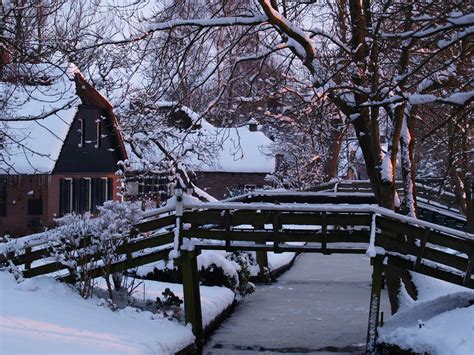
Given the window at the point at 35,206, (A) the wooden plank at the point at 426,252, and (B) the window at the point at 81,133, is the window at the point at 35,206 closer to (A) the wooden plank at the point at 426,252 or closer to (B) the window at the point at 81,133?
(B) the window at the point at 81,133

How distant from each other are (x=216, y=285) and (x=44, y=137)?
49.0ft

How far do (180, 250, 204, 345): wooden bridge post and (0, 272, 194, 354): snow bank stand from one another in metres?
0.53

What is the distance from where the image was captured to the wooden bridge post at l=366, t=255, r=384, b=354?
45.7 ft

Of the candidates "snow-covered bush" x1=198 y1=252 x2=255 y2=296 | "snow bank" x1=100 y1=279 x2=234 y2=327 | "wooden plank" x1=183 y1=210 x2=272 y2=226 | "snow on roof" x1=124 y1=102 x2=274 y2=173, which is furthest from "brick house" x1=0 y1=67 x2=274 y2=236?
"wooden plank" x1=183 y1=210 x2=272 y2=226

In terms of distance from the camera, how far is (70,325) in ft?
37.3

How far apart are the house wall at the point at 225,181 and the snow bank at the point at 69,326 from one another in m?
38.5

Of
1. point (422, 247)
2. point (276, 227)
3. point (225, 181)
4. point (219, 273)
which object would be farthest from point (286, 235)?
point (225, 181)

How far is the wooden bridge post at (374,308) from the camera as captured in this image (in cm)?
1394

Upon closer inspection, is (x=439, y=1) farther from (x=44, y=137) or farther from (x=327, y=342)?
(x=44, y=137)

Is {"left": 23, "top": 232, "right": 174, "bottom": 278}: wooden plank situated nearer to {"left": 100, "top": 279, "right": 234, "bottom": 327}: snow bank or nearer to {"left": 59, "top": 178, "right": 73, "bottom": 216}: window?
{"left": 100, "top": 279, "right": 234, "bottom": 327}: snow bank

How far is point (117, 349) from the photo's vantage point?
35.3ft

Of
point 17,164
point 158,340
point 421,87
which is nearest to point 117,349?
point 158,340

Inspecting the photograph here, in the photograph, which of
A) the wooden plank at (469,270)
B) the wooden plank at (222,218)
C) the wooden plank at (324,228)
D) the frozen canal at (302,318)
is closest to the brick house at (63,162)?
the frozen canal at (302,318)

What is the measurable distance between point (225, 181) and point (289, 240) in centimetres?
3848
